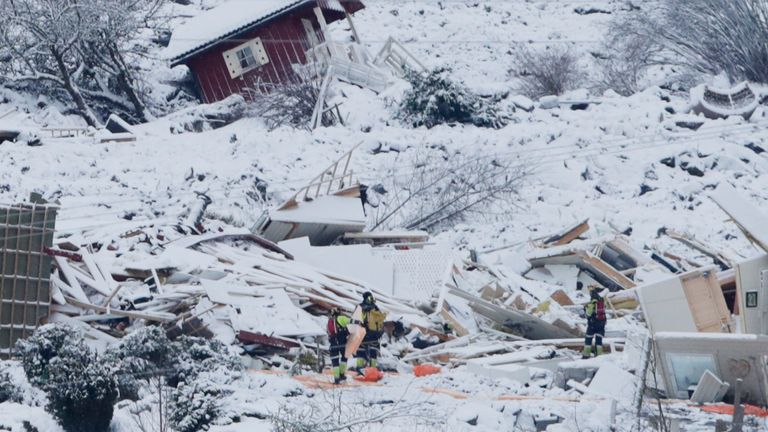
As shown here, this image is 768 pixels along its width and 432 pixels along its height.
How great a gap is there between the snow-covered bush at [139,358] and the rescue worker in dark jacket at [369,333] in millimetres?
2115

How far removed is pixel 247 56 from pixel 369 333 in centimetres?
1633

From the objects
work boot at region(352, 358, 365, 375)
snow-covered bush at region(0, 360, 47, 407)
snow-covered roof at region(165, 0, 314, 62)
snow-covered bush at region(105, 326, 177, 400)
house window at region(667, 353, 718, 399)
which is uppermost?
snow-covered roof at region(165, 0, 314, 62)

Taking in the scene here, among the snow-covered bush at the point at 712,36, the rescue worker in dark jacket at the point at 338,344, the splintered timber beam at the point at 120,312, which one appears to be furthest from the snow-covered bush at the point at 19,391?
the snow-covered bush at the point at 712,36

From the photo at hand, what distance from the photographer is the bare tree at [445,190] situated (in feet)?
74.3

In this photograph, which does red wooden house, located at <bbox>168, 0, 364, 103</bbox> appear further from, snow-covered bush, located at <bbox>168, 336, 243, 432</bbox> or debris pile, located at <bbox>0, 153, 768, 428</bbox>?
snow-covered bush, located at <bbox>168, 336, 243, 432</bbox>

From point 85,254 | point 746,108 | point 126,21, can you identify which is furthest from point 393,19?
point 85,254

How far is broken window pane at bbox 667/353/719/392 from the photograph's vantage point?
12336 mm

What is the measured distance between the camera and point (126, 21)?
96.8 ft

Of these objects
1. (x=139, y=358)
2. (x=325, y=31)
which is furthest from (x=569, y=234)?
(x=325, y=31)

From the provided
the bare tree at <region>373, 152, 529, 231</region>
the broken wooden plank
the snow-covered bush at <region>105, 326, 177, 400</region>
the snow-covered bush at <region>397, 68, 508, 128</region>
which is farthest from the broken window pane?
the snow-covered bush at <region>397, 68, 508, 128</region>

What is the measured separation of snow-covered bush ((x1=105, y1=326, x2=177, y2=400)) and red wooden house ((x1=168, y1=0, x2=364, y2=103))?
16.2 meters

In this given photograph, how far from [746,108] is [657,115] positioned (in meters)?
1.87

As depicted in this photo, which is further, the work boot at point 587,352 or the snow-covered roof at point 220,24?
the snow-covered roof at point 220,24

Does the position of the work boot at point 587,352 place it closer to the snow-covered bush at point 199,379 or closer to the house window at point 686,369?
the house window at point 686,369
